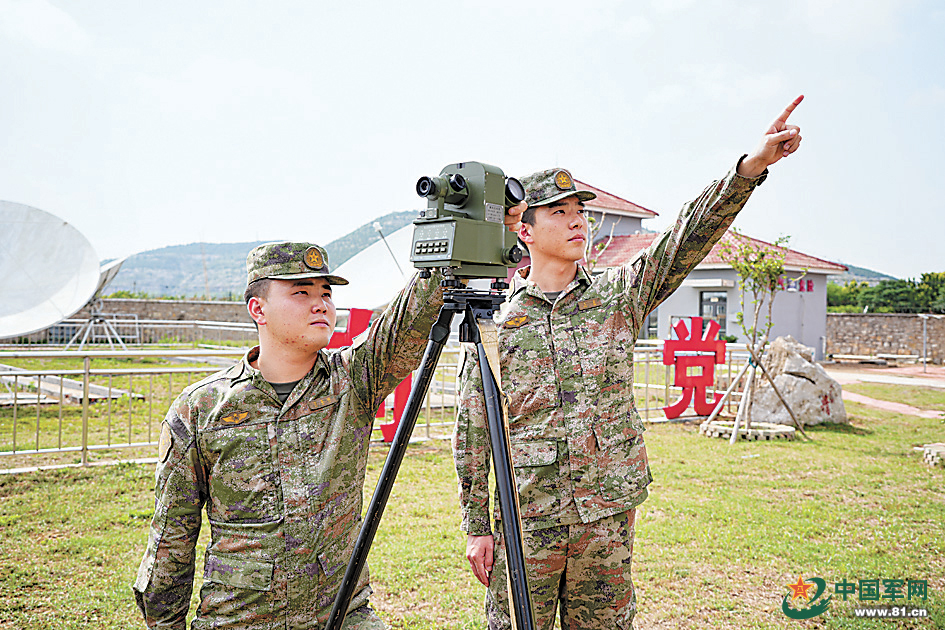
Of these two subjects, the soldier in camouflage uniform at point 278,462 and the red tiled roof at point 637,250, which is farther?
the red tiled roof at point 637,250

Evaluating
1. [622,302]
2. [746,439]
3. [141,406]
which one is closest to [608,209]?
[746,439]

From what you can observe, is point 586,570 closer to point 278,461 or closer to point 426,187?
point 278,461

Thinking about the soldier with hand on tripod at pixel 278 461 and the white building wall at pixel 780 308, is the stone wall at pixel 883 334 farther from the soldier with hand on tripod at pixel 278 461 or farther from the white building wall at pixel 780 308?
the soldier with hand on tripod at pixel 278 461

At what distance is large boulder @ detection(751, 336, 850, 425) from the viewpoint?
10.4 meters

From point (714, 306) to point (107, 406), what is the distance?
18574 mm

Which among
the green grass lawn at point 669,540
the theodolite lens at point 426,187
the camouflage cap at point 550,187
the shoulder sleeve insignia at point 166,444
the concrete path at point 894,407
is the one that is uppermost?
the camouflage cap at point 550,187

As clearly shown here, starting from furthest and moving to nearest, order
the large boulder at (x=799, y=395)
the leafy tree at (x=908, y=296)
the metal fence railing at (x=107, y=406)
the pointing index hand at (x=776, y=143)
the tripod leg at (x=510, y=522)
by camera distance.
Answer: the leafy tree at (x=908, y=296)
the large boulder at (x=799, y=395)
the metal fence railing at (x=107, y=406)
the pointing index hand at (x=776, y=143)
the tripod leg at (x=510, y=522)

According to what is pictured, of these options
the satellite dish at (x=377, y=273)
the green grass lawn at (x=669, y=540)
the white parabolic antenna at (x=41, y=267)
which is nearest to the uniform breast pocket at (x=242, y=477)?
the green grass lawn at (x=669, y=540)

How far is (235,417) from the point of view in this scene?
6.55 ft

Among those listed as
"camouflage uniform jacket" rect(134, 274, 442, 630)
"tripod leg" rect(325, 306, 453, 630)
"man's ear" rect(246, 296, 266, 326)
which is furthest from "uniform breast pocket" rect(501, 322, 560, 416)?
"man's ear" rect(246, 296, 266, 326)

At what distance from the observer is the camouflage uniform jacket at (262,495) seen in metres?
1.91

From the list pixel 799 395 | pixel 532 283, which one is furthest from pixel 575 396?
pixel 799 395

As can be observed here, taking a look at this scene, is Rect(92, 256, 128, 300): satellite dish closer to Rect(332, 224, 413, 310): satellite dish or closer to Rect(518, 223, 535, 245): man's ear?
Rect(332, 224, 413, 310): satellite dish

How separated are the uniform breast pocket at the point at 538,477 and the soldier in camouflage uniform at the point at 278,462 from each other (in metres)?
0.62
